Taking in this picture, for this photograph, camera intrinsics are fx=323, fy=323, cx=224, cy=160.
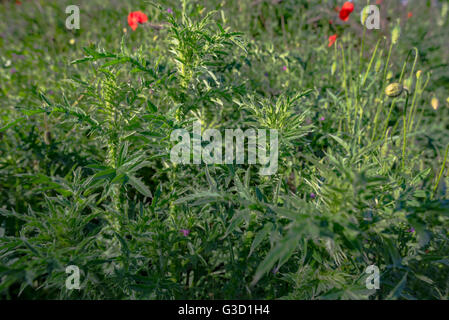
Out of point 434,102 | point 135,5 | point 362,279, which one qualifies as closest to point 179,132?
point 362,279

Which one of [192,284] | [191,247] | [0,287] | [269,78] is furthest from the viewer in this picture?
[269,78]

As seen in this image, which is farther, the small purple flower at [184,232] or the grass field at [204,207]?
the small purple flower at [184,232]

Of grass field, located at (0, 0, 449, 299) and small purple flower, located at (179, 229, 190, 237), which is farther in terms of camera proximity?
small purple flower, located at (179, 229, 190, 237)

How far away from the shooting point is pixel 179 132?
2.68 feet

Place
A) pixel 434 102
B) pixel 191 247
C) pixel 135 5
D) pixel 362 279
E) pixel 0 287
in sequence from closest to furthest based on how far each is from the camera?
1. pixel 0 287
2. pixel 362 279
3. pixel 191 247
4. pixel 434 102
5. pixel 135 5

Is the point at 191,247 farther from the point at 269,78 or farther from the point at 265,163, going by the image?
the point at 269,78

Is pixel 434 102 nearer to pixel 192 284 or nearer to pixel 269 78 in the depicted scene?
pixel 269 78

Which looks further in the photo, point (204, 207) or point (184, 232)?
point (184, 232)

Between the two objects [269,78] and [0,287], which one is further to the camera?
[269,78]

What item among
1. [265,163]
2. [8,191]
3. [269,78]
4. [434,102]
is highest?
A: [269,78]
